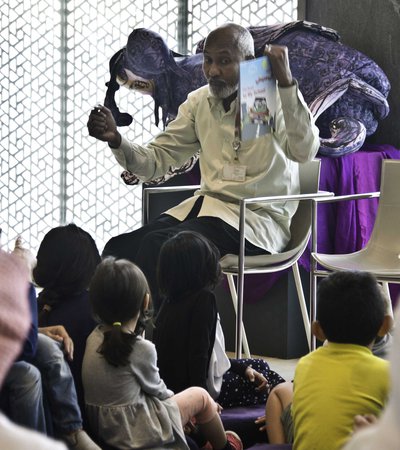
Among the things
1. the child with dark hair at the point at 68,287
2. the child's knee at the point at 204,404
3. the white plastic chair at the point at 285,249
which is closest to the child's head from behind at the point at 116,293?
the child with dark hair at the point at 68,287

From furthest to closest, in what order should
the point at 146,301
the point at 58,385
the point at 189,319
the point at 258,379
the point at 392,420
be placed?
1. the point at 258,379
2. the point at 189,319
3. the point at 146,301
4. the point at 58,385
5. the point at 392,420

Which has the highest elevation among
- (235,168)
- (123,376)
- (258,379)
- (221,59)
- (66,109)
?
(221,59)

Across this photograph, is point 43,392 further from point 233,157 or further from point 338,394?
point 233,157

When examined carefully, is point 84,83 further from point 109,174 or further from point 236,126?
point 236,126

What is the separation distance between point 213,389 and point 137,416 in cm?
49

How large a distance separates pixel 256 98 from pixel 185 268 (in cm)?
113

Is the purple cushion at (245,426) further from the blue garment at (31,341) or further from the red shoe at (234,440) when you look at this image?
the blue garment at (31,341)

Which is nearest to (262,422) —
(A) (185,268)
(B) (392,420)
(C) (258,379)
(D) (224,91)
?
(C) (258,379)

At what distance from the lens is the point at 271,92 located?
4.25 metres

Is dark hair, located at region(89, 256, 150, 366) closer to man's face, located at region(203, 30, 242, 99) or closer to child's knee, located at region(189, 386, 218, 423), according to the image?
child's knee, located at region(189, 386, 218, 423)

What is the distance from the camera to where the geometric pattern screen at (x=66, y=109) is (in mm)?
7535

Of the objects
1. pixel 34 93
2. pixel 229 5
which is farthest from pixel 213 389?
pixel 34 93

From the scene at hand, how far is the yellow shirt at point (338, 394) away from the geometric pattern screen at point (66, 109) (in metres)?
4.96

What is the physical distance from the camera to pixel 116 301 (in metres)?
2.81
